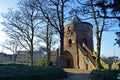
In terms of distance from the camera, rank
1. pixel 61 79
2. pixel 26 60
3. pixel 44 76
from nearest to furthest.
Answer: pixel 44 76, pixel 61 79, pixel 26 60

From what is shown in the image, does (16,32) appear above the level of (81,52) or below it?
above

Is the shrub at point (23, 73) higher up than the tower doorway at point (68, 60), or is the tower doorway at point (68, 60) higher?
the tower doorway at point (68, 60)

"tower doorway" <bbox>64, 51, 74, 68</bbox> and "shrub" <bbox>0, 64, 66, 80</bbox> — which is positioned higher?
"tower doorway" <bbox>64, 51, 74, 68</bbox>

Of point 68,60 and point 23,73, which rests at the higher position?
point 68,60

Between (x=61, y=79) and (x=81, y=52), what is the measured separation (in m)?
25.3

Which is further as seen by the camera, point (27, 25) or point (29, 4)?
point (27, 25)

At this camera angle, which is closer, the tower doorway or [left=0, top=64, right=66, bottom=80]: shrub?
[left=0, top=64, right=66, bottom=80]: shrub

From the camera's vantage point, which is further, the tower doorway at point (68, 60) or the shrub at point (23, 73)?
the tower doorway at point (68, 60)

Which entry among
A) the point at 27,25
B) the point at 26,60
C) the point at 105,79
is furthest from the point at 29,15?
the point at 26,60

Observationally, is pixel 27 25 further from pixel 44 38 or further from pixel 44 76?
pixel 44 76

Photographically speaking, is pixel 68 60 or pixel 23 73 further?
pixel 68 60

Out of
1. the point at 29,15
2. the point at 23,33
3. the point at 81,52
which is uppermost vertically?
the point at 29,15

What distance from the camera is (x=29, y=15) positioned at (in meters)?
40.0

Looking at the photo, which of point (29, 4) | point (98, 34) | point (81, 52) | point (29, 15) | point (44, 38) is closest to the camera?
point (98, 34)
